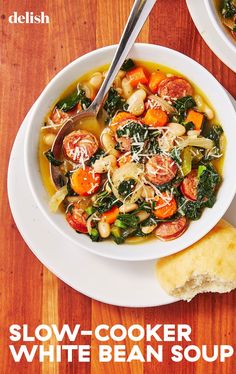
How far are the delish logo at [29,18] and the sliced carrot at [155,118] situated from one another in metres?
0.64

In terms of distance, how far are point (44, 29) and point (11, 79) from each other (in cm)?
25

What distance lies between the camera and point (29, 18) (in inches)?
112

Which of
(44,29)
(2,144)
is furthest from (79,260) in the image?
(44,29)

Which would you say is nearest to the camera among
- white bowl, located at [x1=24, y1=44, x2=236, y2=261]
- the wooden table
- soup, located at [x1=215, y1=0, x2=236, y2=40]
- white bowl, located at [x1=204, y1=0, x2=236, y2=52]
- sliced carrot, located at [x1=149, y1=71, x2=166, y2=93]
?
white bowl, located at [x1=204, y1=0, x2=236, y2=52]

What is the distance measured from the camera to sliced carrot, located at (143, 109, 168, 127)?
260 centimetres

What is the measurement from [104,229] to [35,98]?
65 cm

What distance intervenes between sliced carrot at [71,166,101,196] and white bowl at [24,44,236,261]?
12cm

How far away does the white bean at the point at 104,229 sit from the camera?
259 centimetres

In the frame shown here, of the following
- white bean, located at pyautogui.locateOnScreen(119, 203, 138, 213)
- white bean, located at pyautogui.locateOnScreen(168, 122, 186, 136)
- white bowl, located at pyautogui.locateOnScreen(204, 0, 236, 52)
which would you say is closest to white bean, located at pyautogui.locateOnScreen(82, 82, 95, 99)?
white bean, located at pyautogui.locateOnScreen(168, 122, 186, 136)

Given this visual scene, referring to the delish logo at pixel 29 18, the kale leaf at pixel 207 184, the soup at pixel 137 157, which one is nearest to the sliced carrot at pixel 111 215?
the soup at pixel 137 157

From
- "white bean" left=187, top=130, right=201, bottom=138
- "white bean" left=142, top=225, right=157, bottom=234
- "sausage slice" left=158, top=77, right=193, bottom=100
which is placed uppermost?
"sausage slice" left=158, top=77, right=193, bottom=100

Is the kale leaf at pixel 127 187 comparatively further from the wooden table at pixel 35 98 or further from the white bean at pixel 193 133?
the wooden table at pixel 35 98

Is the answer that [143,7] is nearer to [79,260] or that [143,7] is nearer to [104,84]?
[104,84]

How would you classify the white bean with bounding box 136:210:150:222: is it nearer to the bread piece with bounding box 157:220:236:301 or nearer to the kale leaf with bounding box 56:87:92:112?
the bread piece with bounding box 157:220:236:301
